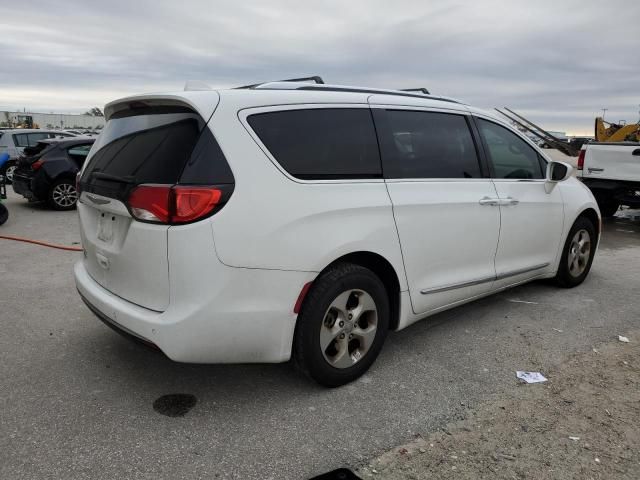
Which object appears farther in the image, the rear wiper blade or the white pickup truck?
the white pickup truck

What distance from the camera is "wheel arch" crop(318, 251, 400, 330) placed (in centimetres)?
310

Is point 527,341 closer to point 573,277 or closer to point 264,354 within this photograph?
point 573,277

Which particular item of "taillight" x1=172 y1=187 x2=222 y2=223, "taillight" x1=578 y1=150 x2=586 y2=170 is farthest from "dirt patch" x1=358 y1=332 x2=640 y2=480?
"taillight" x1=578 y1=150 x2=586 y2=170

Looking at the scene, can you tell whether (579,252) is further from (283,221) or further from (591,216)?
(283,221)

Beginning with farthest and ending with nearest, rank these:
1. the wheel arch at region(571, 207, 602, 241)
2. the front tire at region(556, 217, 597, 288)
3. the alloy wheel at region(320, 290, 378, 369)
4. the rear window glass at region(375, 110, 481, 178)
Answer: the wheel arch at region(571, 207, 602, 241), the front tire at region(556, 217, 597, 288), the rear window glass at region(375, 110, 481, 178), the alloy wheel at region(320, 290, 378, 369)

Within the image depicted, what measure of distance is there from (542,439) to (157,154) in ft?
8.30

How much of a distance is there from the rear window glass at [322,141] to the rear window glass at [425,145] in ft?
0.40

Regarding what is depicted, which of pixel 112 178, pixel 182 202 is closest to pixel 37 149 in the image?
pixel 112 178

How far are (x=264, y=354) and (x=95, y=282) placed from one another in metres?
1.22

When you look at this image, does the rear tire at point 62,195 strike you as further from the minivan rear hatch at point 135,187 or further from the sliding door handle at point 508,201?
the sliding door handle at point 508,201

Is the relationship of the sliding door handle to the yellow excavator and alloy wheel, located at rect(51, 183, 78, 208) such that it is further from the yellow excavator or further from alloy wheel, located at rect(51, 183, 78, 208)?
the yellow excavator

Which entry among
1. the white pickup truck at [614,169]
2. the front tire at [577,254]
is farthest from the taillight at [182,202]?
the white pickup truck at [614,169]

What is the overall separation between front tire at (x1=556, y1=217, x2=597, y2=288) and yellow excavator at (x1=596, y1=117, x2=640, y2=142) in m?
12.0

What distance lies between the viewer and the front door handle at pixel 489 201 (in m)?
3.90
